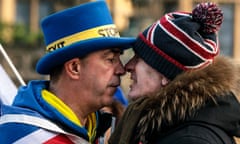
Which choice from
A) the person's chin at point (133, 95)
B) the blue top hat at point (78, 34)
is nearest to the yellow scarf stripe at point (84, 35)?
the blue top hat at point (78, 34)

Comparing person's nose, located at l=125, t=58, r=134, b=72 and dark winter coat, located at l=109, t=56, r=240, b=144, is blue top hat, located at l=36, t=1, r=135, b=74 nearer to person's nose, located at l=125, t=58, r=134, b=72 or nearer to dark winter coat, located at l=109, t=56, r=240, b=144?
person's nose, located at l=125, t=58, r=134, b=72

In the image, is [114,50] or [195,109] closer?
[195,109]

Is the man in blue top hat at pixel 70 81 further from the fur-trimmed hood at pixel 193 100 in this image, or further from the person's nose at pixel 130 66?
the fur-trimmed hood at pixel 193 100

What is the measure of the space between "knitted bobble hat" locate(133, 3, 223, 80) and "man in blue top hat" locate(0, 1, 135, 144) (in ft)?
1.06

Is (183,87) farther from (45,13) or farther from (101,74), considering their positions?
(45,13)

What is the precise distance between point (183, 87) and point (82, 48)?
0.65 metres

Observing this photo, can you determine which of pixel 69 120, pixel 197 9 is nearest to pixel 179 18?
pixel 197 9

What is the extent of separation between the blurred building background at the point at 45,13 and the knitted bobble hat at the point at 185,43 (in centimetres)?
1841

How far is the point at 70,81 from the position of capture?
344 centimetres

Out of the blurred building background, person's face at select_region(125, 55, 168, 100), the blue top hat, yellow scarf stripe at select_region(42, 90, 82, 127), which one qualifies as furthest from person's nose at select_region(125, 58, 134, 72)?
the blurred building background

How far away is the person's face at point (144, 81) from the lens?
301cm

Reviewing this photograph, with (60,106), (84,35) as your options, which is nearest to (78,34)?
(84,35)

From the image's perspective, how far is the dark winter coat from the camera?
9.28 feet

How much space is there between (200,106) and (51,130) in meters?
0.76
